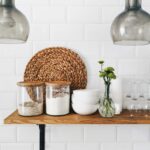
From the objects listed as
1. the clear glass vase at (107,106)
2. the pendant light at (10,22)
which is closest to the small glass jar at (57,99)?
the clear glass vase at (107,106)

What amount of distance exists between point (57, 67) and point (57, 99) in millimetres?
195

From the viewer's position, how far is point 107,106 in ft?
3.19

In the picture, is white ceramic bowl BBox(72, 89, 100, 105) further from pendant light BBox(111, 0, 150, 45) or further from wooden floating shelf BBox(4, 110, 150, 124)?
pendant light BBox(111, 0, 150, 45)

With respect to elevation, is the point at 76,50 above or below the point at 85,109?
above

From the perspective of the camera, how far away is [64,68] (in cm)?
113

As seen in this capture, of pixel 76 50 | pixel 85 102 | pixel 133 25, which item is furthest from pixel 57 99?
pixel 133 25

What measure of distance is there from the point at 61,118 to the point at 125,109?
0.32 metres

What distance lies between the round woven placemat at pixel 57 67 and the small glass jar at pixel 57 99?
0.12 m

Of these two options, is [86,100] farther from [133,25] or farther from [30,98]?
[133,25]

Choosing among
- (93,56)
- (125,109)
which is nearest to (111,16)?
(93,56)

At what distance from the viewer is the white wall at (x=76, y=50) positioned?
1.15m

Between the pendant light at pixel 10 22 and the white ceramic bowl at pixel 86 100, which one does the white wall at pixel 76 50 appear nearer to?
the white ceramic bowl at pixel 86 100

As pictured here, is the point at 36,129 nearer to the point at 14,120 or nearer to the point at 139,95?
the point at 14,120

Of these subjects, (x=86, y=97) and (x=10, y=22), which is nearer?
(x=10, y=22)
